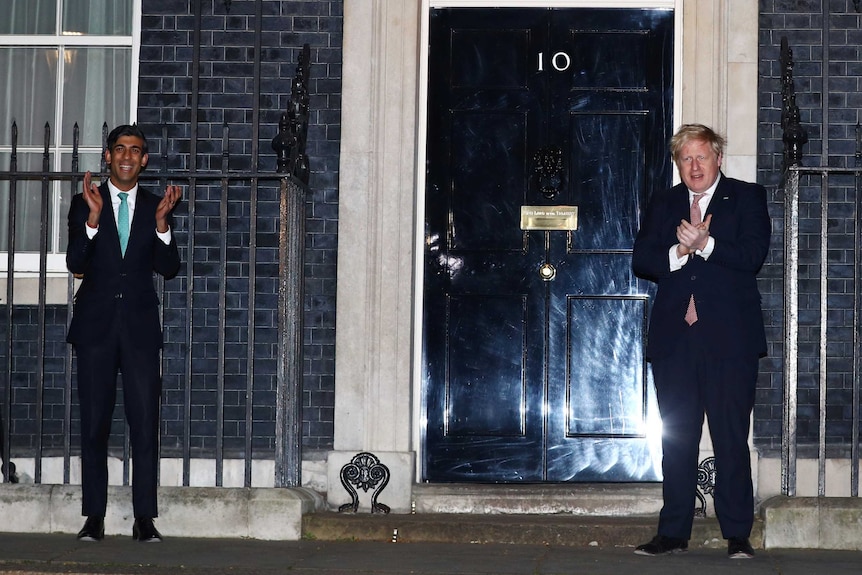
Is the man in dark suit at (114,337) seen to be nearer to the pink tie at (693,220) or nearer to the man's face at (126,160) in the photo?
the man's face at (126,160)

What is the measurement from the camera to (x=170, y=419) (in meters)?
7.16

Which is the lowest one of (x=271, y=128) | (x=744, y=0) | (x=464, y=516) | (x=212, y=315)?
(x=464, y=516)

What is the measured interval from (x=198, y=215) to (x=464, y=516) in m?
2.18

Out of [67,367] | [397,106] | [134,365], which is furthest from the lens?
[397,106]

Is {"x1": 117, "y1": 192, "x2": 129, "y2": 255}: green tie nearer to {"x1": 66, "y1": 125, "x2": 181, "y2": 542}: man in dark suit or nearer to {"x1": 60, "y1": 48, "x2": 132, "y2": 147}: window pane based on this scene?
{"x1": 66, "y1": 125, "x2": 181, "y2": 542}: man in dark suit

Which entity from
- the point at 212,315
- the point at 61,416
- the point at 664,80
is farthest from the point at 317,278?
the point at 664,80

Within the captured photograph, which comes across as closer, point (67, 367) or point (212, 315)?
point (67, 367)

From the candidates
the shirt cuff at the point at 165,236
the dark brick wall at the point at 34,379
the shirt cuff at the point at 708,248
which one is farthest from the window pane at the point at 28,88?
the shirt cuff at the point at 708,248

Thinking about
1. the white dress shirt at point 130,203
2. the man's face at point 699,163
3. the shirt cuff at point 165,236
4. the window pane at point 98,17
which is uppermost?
the window pane at point 98,17

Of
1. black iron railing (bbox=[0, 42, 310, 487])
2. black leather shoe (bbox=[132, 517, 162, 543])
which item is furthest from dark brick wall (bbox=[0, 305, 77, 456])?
black leather shoe (bbox=[132, 517, 162, 543])

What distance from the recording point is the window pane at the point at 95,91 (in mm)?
7488

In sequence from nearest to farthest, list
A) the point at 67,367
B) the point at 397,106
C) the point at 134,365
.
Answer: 1. the point at 134,365
2. the point at 67,367
3. the point at 397,106

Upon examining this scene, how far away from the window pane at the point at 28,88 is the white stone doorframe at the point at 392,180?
1.74 m

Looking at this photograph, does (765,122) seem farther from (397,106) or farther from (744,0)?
(397,106)
